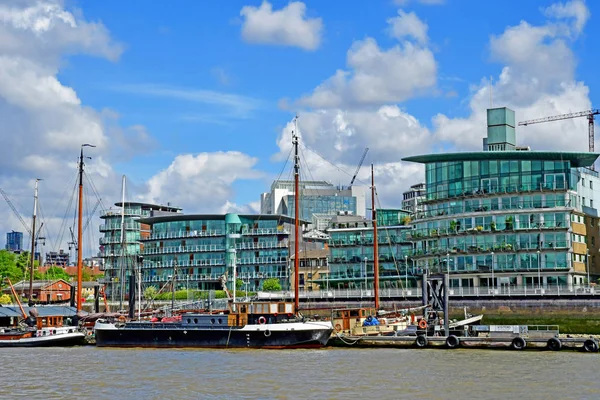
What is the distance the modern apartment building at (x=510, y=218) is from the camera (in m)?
110

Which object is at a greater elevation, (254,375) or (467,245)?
(467,245)

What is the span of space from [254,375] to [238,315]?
65.4 ft

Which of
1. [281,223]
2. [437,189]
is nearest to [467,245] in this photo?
[437,189]

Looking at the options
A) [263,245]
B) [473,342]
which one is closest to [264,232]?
[263,245]

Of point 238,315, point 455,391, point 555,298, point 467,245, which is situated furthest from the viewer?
point 467,245

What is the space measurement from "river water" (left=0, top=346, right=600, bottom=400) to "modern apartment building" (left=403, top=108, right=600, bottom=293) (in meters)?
46.1

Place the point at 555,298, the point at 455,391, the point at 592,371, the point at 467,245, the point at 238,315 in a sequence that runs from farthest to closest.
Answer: the point at 467,245 → the point at 555,298 → the point at 238,315 → the point at 592,371 → the point at 455,391

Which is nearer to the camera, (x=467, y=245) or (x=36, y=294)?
(x=467, y=245)

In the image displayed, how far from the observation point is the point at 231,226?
165750 mm

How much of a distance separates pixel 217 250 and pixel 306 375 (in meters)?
113

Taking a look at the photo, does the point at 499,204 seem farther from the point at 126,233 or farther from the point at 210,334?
the point at 126,233

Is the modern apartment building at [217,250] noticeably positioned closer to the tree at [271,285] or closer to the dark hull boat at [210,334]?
the tree at [271,285]

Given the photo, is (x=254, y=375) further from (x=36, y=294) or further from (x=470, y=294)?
(x=36, y=294)

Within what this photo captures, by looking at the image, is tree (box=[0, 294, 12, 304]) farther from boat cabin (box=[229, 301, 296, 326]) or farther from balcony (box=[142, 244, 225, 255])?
boat cabin (box=[229, 301, 296, 326])
